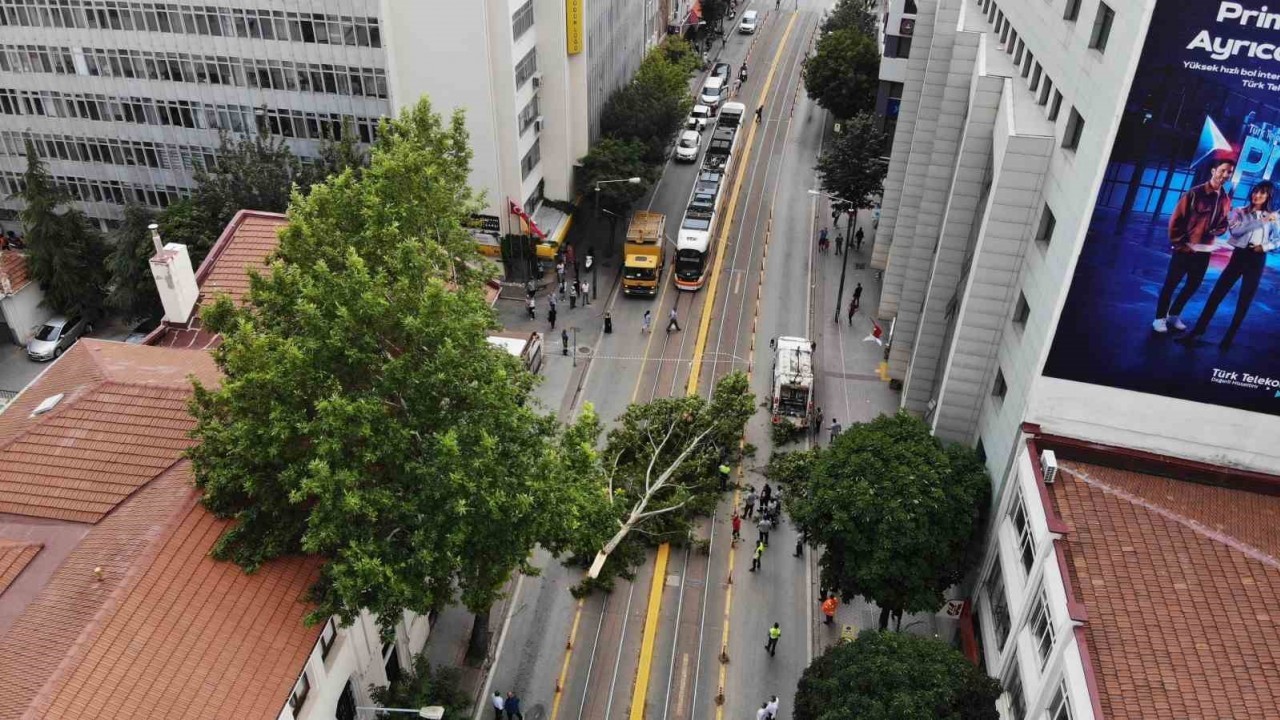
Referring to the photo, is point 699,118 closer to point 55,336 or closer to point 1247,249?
point 55,336

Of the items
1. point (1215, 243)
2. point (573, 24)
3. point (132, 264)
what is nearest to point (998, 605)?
point (1215, 243)

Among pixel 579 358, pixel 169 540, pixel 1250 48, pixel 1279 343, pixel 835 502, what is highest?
pixel 1250 48

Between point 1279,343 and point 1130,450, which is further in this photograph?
point 1130,450

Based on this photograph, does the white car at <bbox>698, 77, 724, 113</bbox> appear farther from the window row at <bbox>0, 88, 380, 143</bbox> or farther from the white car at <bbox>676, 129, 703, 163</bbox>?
the window row at <bbox>0, 88, 380, 143</bbox>

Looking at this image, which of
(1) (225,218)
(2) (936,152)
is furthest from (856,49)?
(1) (225,218)

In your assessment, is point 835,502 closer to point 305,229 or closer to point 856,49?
point 305,229

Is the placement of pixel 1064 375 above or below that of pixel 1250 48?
below
